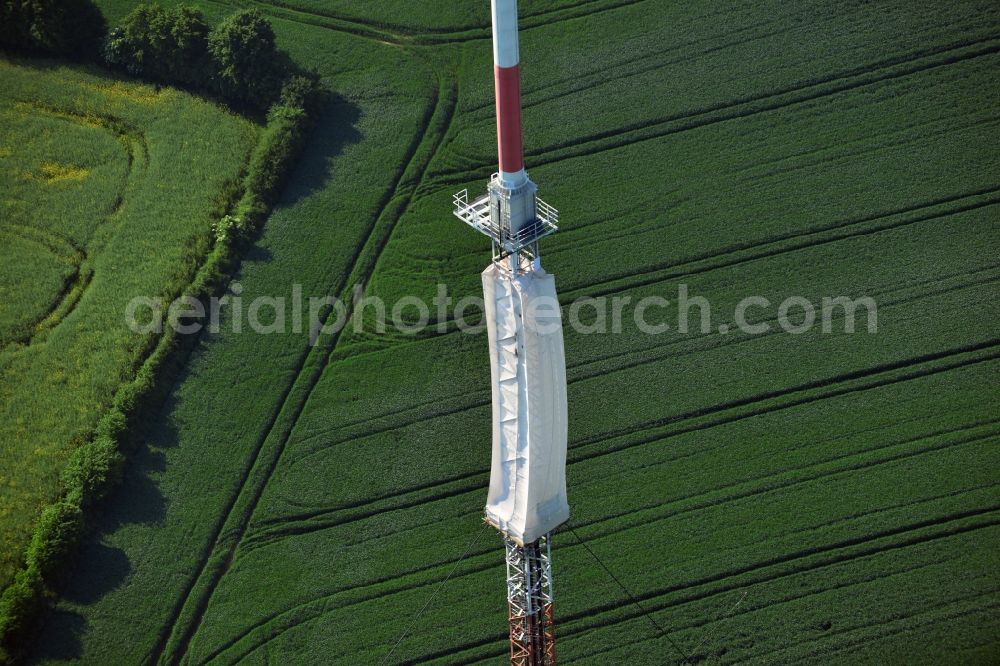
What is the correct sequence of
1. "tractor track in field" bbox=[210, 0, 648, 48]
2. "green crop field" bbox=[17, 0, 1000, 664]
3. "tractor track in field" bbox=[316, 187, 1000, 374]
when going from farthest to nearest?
1. "tractor track in field" bbox=[210, 0, 648, 48]
2. "tractor track in field" bbox=[316, 187, 1000, 374]
3. "green crop field" bbox=[17, 0, 1000, 664]

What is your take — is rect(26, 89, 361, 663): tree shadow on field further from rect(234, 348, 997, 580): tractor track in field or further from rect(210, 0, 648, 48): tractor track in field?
rect(210, 0, 648, 48): tractor track in field

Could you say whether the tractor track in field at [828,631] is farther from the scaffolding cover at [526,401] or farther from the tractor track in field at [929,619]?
the scaffolding cover at [526,401]

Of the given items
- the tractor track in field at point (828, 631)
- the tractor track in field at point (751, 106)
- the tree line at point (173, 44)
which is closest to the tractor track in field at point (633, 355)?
the tractor track in field at point (828, 631)

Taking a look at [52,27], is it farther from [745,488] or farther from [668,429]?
[745,488]

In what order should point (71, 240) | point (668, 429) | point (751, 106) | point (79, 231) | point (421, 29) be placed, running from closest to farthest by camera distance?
point (668, 429) → point (71, 240) → point (79, 231) → point (751, 106) → point (421, 29)

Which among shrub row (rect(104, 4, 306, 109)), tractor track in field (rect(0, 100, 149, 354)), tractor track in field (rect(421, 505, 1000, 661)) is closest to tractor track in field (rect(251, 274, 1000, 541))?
tractor track in field (rect(421, 505, 1000, 661))

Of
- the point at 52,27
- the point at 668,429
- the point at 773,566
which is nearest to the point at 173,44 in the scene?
the point at 52,27
